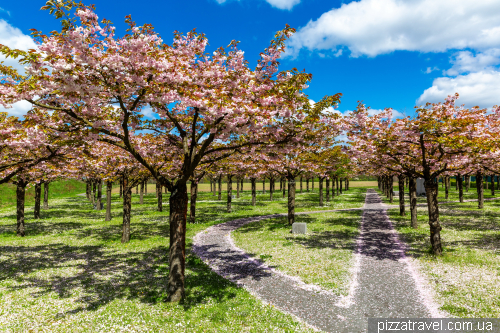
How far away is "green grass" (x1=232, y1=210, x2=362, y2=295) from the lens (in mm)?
13640

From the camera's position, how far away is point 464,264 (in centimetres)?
1470

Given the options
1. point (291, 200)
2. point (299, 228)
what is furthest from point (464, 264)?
point (291, 200)

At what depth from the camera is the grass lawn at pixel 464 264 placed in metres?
10.2

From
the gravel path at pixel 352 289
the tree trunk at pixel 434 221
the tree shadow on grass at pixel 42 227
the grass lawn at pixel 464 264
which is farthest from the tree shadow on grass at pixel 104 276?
the tree trunk at pixel 434 221

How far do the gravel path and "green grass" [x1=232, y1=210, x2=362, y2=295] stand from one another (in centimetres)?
61

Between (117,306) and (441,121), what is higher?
(441,121)

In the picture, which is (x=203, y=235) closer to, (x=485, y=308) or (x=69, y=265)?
(x=69, y=265)

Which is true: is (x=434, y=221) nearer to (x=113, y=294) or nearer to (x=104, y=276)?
(x=113, y=294)

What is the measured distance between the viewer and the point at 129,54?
30.3ft

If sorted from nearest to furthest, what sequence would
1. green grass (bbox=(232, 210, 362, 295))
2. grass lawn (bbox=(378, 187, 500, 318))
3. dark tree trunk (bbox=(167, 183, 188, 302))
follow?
grass lawn (bbox=(378, 187, 500, 318)) < dark tree trunk (bbox=(167, 183, 188, 302)) < green grass (bbox=(232, 210, 362, 295))

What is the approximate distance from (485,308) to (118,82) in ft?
51.5

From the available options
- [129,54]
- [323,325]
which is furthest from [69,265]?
[323,325]

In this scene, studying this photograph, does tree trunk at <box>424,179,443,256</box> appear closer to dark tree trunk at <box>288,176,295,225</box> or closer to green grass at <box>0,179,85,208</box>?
dark tree trunk at <box>288,176,295,225</box>

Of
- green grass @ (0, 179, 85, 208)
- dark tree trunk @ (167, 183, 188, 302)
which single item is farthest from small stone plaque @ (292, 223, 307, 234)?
green grass @ (0, 179, 85, 208)
